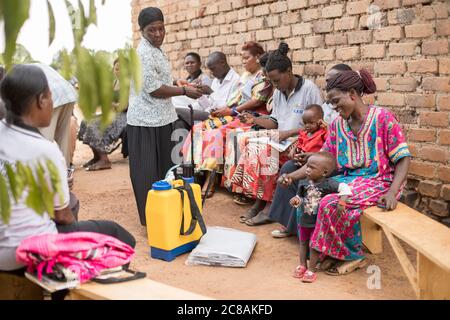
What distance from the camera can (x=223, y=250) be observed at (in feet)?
12.1

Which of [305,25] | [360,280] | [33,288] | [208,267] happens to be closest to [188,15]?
[305,25]

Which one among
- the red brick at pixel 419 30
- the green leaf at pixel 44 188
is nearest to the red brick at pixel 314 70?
the red brick at pixel 419 30

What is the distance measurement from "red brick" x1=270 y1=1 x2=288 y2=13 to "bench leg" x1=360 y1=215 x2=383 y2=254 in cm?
287

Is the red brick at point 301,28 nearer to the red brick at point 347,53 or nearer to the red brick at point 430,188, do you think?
the red brick at point 347,53

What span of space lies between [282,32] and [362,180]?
2.72 metres

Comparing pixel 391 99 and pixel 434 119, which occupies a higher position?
pixel 391 99

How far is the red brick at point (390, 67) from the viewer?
166 inches

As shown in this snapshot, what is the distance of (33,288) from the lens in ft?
8.04

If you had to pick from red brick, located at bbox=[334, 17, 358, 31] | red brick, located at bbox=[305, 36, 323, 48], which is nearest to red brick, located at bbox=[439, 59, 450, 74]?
red brick, located at bbox=[334, 17, 358, 31]

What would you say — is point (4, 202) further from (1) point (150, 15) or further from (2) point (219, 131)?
(2) point (219, 131)

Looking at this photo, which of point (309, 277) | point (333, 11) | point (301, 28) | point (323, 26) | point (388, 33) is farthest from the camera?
point (301, 28)

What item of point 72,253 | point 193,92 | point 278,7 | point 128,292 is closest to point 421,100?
point 193,92

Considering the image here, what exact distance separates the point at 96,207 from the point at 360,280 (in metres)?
3.17

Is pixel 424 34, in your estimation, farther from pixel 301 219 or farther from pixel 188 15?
pixel 188 15
